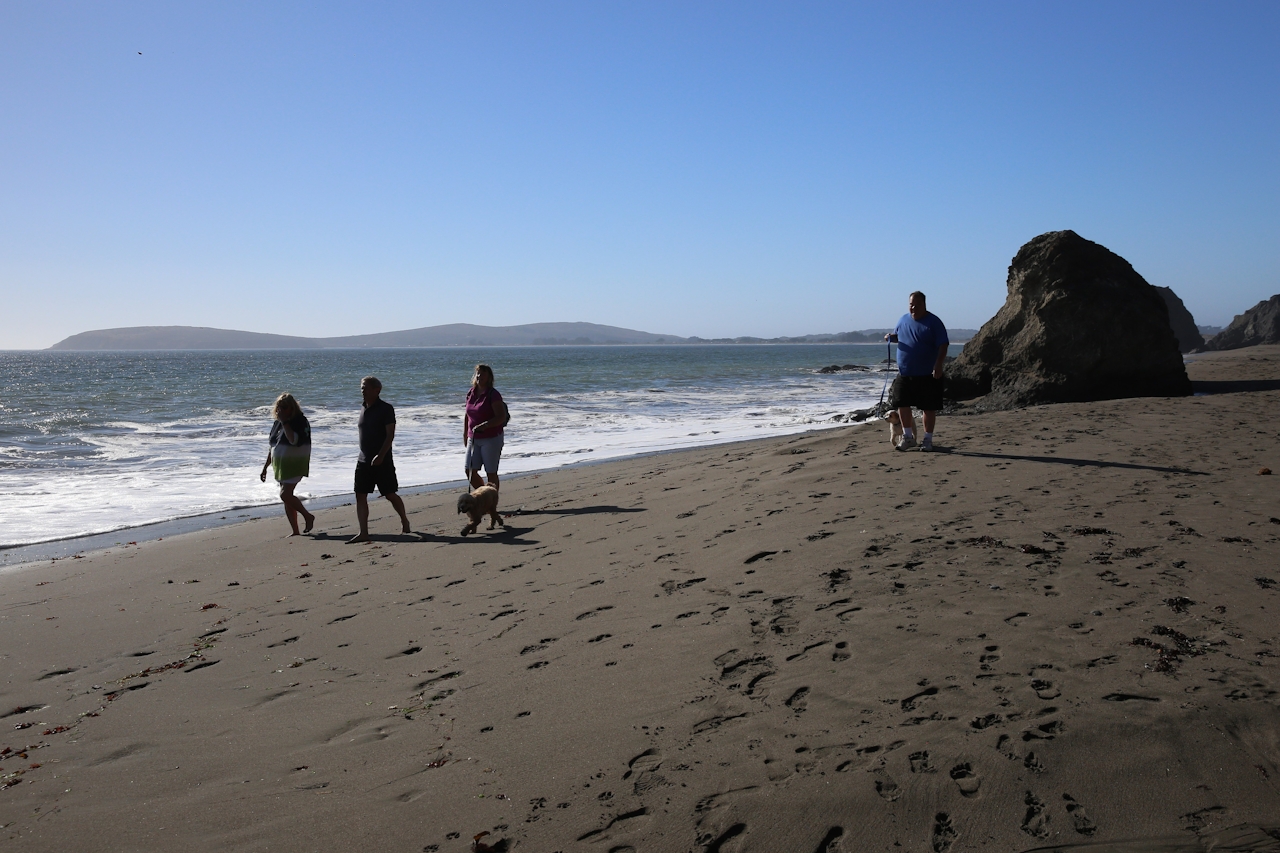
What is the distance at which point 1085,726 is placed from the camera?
2.84 metres

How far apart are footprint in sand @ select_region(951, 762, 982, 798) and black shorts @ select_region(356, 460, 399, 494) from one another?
6.15 meters

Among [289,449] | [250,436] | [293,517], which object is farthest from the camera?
[250,436]

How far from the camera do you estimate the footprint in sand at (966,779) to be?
8.52 ft

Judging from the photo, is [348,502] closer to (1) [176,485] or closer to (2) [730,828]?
(1) [176,485]

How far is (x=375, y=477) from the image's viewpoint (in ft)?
25.5

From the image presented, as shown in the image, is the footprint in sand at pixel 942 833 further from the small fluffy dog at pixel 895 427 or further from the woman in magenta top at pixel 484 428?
the small fluffy dog at pixel 895 427

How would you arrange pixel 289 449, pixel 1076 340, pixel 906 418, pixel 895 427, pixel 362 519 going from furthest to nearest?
1. pixel 1076 340
2. pixel 895 427
3. pixel 906 418
4. pixel 289 449
5. pixel 362 519

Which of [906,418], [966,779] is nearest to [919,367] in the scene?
[906,418]

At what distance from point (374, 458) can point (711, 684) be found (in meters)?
5.25

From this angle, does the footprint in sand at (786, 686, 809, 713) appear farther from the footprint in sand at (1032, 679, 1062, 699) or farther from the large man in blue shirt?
the large man in blue shirt

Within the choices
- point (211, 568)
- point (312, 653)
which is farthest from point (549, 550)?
point (211, 568)

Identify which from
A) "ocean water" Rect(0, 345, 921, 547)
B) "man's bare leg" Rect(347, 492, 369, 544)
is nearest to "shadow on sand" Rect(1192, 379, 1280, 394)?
"ocean water" Rect(0, 345, 921, 547)

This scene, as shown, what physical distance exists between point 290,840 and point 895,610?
111 inches

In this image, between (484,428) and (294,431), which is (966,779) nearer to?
(484,428)
